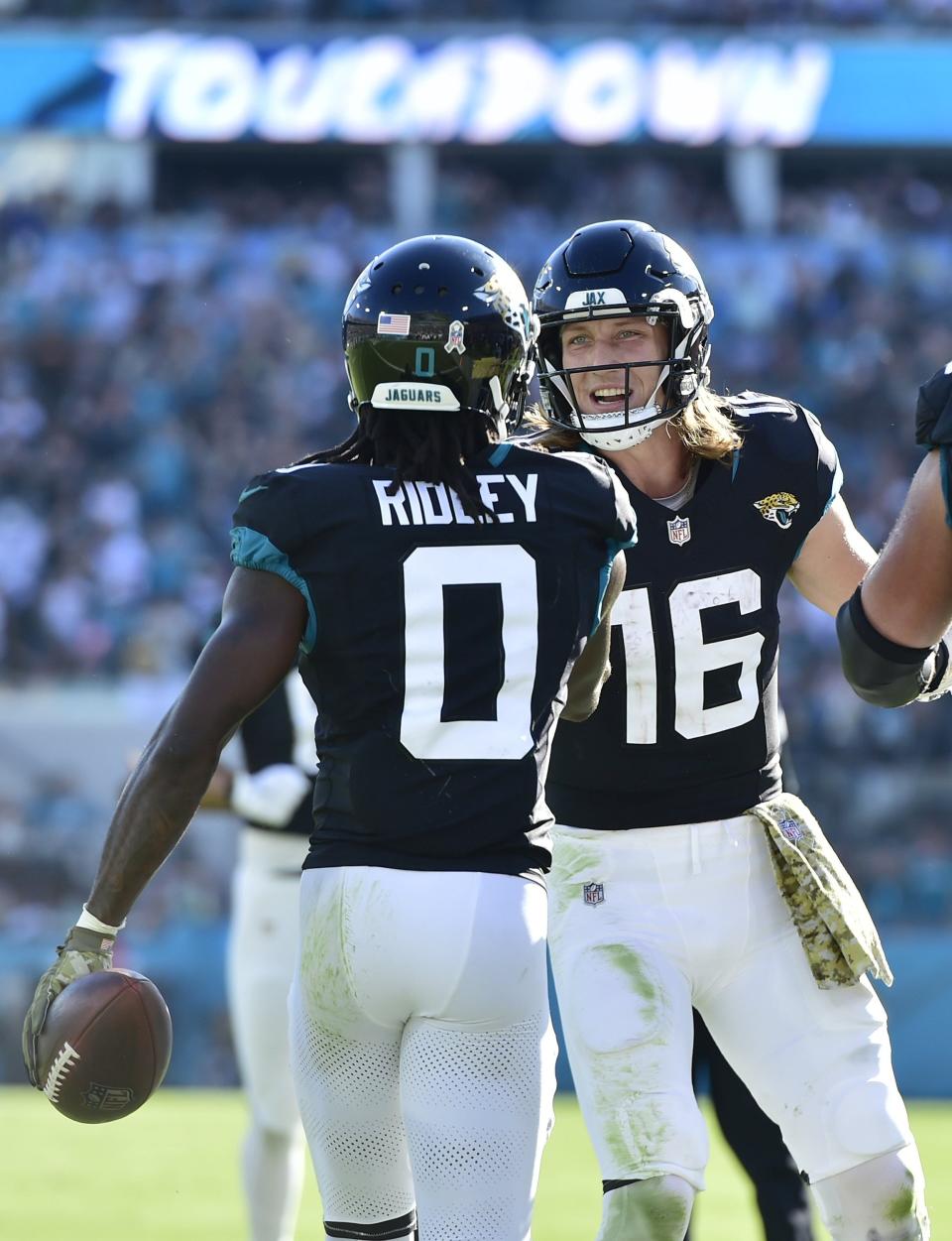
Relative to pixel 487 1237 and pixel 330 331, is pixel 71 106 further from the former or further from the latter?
pixel 487 1237

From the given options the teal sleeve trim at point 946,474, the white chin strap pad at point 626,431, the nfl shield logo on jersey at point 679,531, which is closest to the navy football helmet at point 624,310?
the white chin strap pad at point 626,431

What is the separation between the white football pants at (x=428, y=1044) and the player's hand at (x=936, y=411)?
0.79 m

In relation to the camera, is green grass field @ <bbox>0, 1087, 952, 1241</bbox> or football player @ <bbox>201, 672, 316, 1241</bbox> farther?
green grass field @ <bbox>0, 1087, 952, 1241</bbox>

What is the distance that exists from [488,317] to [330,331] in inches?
449

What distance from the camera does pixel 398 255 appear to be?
108 inches

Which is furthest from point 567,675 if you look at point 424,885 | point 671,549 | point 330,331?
point 330,331

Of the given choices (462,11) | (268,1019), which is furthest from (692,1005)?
(462,11)

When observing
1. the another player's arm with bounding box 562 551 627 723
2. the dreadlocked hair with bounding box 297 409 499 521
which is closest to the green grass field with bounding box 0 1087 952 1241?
the another player's arm with bounding box 562 551 627 723

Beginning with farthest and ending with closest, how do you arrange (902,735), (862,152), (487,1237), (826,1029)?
(862,152) → (902,735) → (826,1029) → (487,1237)

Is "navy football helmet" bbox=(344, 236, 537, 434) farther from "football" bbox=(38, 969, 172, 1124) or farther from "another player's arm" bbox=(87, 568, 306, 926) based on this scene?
"football" bbox=(38, 969, 172, 1124)

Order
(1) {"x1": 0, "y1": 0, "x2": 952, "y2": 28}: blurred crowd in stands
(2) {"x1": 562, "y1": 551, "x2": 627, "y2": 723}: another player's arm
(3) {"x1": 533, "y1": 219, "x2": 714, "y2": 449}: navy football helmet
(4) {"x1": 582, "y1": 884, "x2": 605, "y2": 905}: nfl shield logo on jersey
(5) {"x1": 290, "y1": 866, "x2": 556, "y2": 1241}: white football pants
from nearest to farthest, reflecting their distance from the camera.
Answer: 1. (5) {"x1": 290, "y1": 866, "x2": 556, "y2": 1241}: white football pants
2. (2) {"x1": 562, "y1": 551, "x2": 627, "y2": 723}: another player's arm
3. (4) {"x1": 582, "y1": 884, "x2": 605, "y2": 905}: nfl shield logo on jersey
4. (3) {"x1": 533, "y1": 219, "x2": 714, "y2": 449}: navy football helmet
5. (1) {"x1": 0, "y1": 0, "x2": 952, "y2": 28}: blurred crowd in stands

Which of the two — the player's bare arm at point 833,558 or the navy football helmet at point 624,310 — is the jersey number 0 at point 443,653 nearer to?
the navy football helmet at point 624,310

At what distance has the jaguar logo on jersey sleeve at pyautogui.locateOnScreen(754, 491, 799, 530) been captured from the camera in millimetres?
3229

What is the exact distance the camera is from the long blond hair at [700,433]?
3.22 metres
